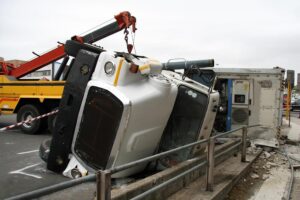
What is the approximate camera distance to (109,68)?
4.55 meters

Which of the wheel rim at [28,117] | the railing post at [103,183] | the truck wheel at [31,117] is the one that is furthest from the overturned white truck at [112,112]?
the wheel rim at [28,117]

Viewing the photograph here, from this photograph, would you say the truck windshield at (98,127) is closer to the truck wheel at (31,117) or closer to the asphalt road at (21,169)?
the asphalt road at (21,169)

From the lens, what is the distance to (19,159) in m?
6.44

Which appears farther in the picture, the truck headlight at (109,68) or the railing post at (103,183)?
the truck headlight at (109,68)

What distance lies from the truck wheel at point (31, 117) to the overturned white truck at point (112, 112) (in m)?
5.23

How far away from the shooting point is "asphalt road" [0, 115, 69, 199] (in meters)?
4.76

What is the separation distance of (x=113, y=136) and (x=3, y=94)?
763 centimetres

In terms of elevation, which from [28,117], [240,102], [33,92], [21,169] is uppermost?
[33,92]

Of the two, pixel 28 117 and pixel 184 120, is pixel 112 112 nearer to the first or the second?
pixel 184 120

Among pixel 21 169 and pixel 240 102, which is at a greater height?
pixel 240 102

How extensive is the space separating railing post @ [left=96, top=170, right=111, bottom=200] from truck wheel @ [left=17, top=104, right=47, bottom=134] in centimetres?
784

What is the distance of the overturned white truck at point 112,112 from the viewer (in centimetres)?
433

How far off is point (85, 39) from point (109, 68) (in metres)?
4.33

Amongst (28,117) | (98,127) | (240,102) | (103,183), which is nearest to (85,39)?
(28,117)
